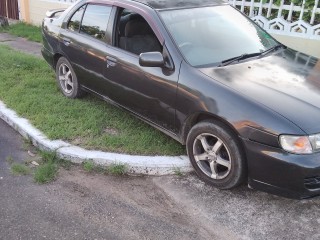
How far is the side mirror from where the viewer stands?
3963mm

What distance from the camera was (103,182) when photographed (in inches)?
159

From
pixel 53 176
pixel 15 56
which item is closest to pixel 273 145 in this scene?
pixel 53 176

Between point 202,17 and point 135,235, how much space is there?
2465 millimetres

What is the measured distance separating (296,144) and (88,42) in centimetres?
294

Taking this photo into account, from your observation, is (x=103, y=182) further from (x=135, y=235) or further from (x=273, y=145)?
(x=273, y=145)

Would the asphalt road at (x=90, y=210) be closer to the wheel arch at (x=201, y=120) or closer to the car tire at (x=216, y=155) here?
the car tire at (x=216, y=155)

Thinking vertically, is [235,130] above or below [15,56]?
above

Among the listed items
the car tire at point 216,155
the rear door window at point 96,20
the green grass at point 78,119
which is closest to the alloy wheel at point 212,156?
the car tire at point 216,155

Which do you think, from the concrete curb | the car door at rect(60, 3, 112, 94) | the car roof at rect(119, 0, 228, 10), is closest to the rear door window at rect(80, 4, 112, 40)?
the car door at rect(60, 3, 112, 94)

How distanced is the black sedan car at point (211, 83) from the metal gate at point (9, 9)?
699 cm

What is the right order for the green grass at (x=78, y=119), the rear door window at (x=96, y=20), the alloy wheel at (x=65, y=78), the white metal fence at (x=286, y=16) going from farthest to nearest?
the white metal fence at (x=286, y=16)
the alloy wheel at (x=65, y=78)
the rear door window at (x=96, y=20)
the green grass at (x=78, y=119)

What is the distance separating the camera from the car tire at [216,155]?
3.55 meters

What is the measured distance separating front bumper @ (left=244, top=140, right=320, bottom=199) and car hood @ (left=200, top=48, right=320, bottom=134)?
0.83 feet

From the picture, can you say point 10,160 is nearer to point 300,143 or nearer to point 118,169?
point 118,169
